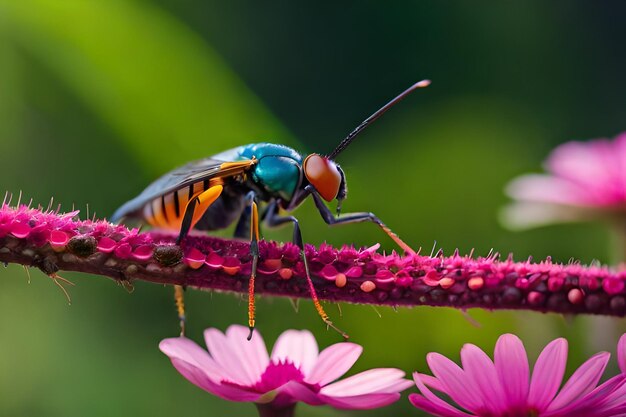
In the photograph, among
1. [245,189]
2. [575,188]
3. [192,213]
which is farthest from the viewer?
[575,188]

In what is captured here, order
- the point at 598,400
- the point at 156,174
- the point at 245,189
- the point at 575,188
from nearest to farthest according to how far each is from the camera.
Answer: the point at 598,400 → the point at 245,189 → the point at 575,188 → the point at 156,174

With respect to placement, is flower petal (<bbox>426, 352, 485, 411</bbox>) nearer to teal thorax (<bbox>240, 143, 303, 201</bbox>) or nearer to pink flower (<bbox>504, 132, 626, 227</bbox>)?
teal thorax (<bbox>240, 143, 303, 201</bbox>)

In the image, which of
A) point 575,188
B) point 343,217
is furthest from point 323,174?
point 575,188

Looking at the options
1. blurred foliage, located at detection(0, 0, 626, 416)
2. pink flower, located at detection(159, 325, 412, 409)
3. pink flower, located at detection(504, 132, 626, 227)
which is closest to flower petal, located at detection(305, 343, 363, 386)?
pink flower, located at detection(159, 325, 412, 409)

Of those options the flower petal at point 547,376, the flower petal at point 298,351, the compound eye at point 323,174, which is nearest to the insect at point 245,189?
the compound eye at point 323,174

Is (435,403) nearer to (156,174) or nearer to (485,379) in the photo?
(485,379)

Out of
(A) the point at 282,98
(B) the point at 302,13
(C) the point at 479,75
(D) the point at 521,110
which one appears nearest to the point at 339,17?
(B) the point at 302,13

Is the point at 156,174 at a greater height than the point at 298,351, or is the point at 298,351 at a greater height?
the point at 156,174
